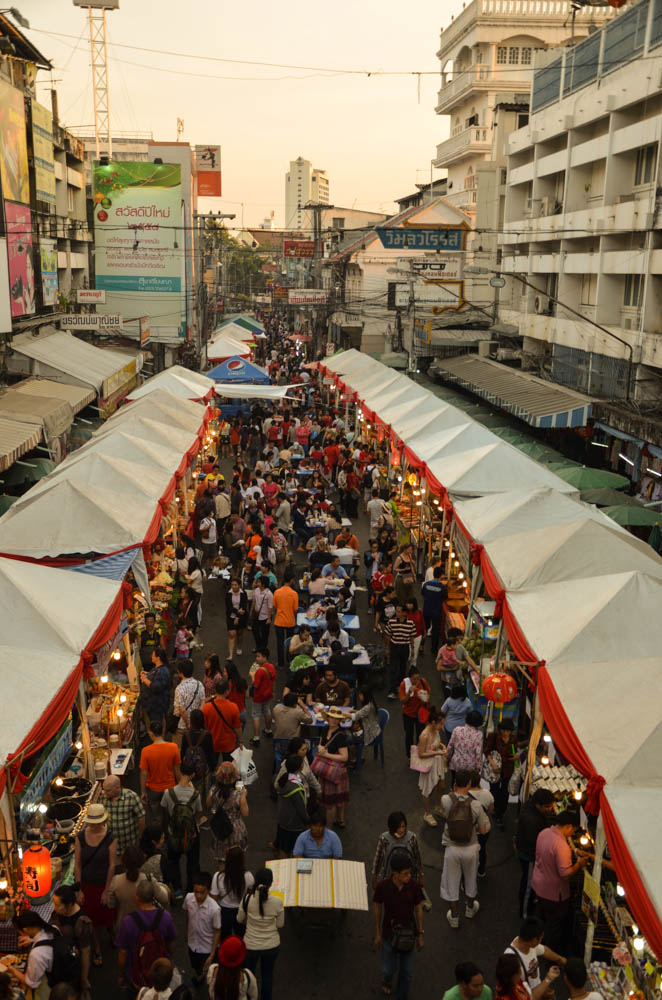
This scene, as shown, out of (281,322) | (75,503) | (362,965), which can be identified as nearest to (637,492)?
(75,503)

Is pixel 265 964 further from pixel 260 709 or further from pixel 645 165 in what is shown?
pixel 645 165

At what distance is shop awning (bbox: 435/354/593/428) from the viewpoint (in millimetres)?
21250

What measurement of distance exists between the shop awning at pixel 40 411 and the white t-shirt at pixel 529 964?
15.9 m

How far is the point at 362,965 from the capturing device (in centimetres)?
706

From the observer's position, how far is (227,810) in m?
7.56

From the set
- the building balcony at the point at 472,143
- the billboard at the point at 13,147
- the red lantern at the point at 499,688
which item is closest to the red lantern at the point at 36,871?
the red lantern at the point at 499,688

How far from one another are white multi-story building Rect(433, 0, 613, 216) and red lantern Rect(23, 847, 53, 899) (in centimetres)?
4552

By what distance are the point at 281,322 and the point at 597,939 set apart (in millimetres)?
100730

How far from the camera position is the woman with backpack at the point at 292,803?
7.84 m

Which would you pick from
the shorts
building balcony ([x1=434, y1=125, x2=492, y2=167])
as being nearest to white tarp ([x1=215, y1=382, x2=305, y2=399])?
the shorts

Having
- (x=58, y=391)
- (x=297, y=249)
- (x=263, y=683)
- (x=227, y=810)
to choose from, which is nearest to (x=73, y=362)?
(x=58, y=391)

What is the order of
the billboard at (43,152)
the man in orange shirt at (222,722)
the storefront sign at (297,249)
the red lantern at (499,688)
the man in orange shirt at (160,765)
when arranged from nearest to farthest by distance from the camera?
the man in orange shirt at (160,765) < the red lantern at (499,688) < the man in orange shirt at (222,722) < the billboard at (43,152) < the storefront sign at (297,249)

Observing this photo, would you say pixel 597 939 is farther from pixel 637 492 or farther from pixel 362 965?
pixel 637 492

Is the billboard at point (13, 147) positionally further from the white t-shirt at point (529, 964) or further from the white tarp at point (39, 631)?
the white t-shirt at point (529, 964)
